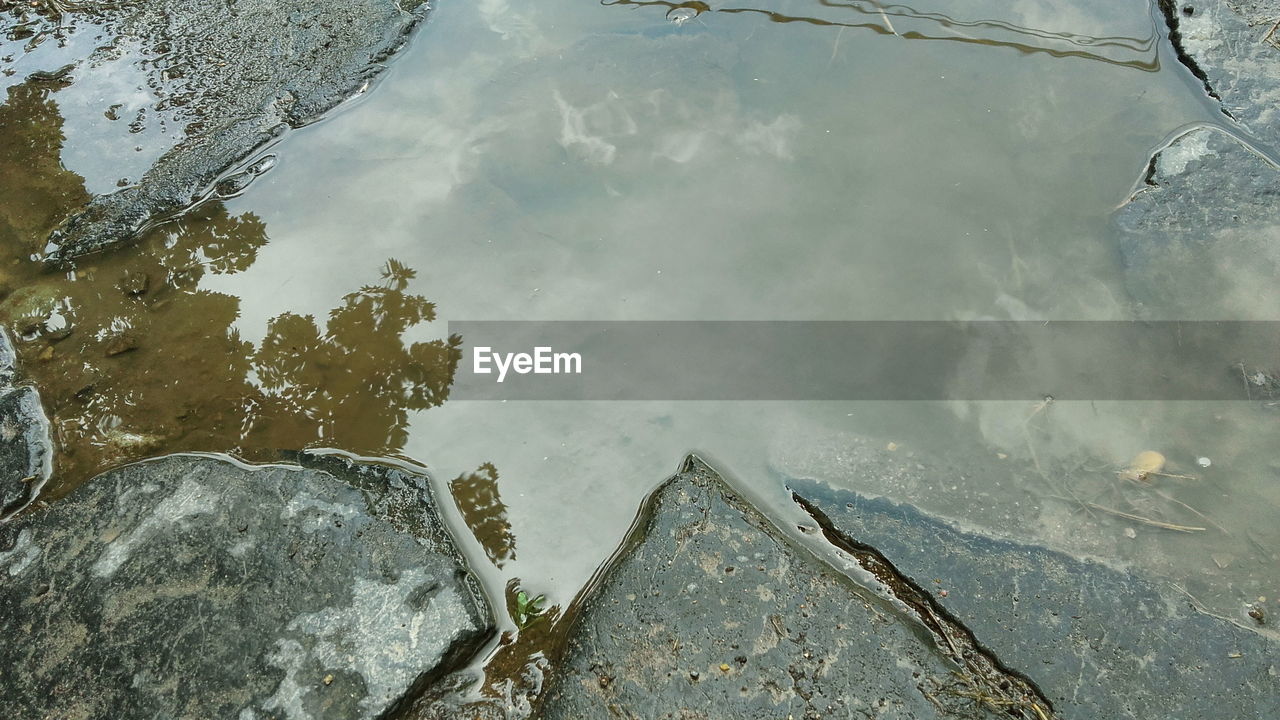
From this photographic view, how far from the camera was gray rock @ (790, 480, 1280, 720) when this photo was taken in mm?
1878

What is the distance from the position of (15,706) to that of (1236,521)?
3.25 metres

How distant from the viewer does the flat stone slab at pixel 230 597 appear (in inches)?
73.9

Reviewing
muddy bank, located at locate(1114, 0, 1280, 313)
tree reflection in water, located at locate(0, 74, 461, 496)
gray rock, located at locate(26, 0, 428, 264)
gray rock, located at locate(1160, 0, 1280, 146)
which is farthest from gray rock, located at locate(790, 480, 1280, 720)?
gray rock, located at locate(26, 0, 428, 264)

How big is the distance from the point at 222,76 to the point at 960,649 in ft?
11.9

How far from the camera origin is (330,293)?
2768mm

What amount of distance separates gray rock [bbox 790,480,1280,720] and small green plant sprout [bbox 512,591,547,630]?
2.81ft

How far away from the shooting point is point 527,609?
83.0 inches

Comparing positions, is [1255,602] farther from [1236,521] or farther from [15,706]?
[15,706]

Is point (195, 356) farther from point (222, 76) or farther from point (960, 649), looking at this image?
point (960, 649)

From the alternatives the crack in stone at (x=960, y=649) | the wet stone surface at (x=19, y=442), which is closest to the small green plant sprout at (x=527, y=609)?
the crack in stone at (x=960, y=649)

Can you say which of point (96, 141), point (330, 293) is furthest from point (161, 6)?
point (330, 293)

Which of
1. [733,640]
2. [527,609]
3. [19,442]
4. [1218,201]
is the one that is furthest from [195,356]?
[1218,201]

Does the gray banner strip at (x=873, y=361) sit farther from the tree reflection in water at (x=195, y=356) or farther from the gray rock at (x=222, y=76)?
the gray rock at (x=222, y=76)

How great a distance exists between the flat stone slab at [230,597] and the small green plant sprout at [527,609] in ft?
0.30
